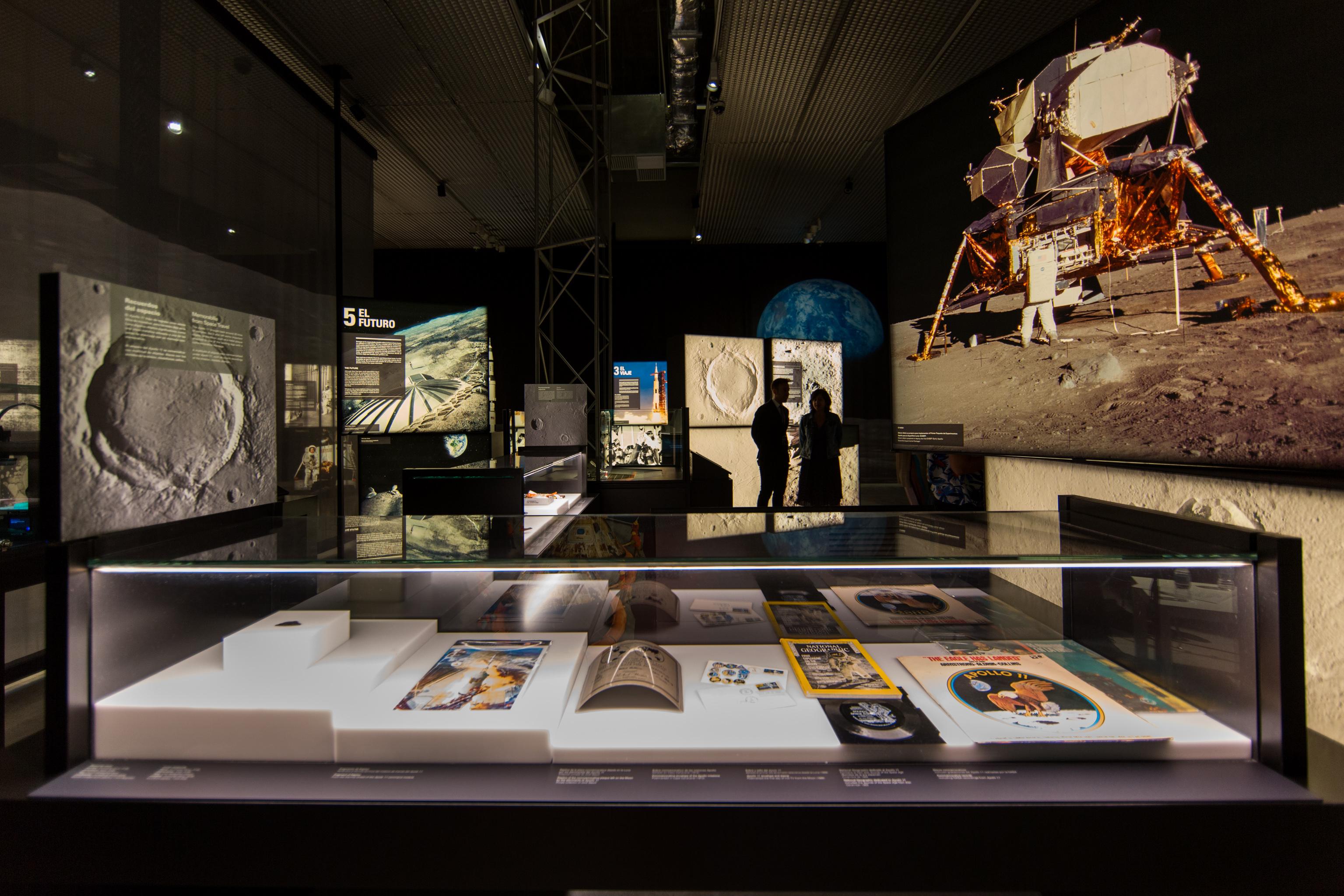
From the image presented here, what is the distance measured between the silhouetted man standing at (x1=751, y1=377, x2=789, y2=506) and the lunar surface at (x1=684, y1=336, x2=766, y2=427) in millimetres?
832

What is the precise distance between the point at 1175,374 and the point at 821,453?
10.1ft

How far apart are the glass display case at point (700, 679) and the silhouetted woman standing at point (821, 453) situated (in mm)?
4027

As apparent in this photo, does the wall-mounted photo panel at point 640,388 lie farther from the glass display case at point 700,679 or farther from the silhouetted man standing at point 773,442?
the glass display case at point 700,679

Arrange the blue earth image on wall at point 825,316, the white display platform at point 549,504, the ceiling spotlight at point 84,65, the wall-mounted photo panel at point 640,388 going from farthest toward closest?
1. the blue earth image on wall at point 825,316
2. the wall-mounted photo panel at point 640,388
3. the white display platform at point 549,504
4. the ceiling spotlight at point 84,65

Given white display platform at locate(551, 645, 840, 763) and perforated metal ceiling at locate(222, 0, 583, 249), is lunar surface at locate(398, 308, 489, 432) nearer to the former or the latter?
perforated metal ceiling at locate(222, 0, 583, 249)

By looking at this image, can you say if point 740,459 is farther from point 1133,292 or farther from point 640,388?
point 1133,292

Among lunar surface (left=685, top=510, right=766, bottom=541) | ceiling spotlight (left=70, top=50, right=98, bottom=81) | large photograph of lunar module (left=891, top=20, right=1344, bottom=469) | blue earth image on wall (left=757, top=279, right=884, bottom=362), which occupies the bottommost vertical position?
lunar surface (left=685, top=510, right=766, bottom=541)

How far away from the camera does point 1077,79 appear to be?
2.75 m

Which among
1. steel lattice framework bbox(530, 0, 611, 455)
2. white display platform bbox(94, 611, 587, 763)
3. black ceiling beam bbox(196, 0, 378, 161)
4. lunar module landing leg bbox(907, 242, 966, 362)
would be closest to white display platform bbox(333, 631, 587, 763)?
white display platform bbox(94, 611, 587, 763)

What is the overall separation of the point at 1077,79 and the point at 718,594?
312 cm

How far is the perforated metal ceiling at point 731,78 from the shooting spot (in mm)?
3932

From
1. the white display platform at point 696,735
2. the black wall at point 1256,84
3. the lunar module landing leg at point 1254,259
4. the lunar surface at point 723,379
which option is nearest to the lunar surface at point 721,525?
the white display platform at point 696,735

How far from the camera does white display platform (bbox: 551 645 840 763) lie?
88 centimetres

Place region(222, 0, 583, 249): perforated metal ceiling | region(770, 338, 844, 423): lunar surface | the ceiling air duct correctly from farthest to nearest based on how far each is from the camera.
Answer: region(770, 338, 844, 423): lunar surface, the ceiling air duct, region(222, 0, 583, 249): perforated metal ceiling
